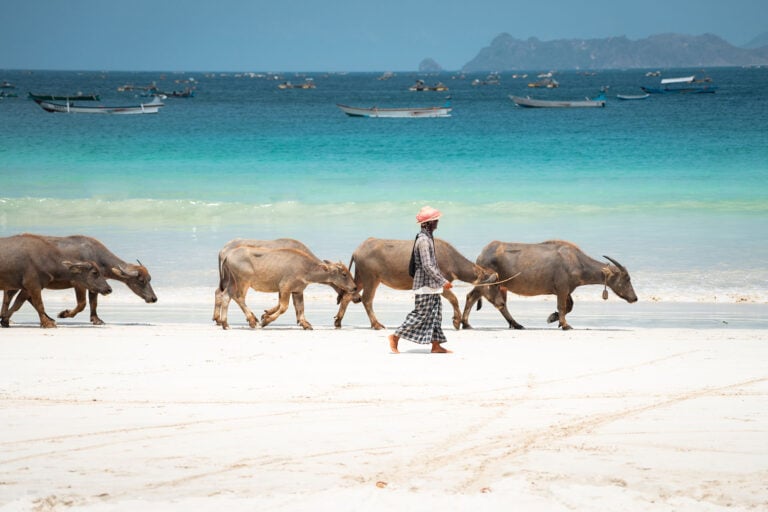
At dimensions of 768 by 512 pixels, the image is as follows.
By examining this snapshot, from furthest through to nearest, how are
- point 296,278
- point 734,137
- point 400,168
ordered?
1. point 734,137
2. point 400,168
3. point 296,278

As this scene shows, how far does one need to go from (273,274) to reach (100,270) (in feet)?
7.37

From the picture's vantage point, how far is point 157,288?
55.5 ft

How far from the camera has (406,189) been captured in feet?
105

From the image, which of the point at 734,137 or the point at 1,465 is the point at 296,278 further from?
the point at 734,137

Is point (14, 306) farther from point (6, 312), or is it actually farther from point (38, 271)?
point (38, 271)

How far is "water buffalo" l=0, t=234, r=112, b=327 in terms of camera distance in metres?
12.9

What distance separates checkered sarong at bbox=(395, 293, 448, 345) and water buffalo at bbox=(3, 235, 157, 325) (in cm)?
424

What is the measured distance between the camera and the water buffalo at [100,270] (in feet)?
44.7

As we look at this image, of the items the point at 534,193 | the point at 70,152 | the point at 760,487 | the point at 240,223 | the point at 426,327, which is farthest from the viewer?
the point at 70,152

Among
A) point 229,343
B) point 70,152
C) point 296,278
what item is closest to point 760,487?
point 229,343

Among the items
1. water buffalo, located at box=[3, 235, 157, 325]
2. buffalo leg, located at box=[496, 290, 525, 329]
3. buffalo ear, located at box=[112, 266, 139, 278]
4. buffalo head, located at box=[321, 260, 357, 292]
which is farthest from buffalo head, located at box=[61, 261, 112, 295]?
buffalo leg, located at box=[496, 290, 525, 329]

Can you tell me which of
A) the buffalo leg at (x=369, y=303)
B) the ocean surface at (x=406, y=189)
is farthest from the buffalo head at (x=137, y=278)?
the buffalo leg at (x=369, y=303)

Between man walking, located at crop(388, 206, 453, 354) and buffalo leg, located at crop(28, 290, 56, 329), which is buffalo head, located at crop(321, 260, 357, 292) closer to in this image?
man walking, located at crop(388, 206, 453, 354)

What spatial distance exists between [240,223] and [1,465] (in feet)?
60.8
